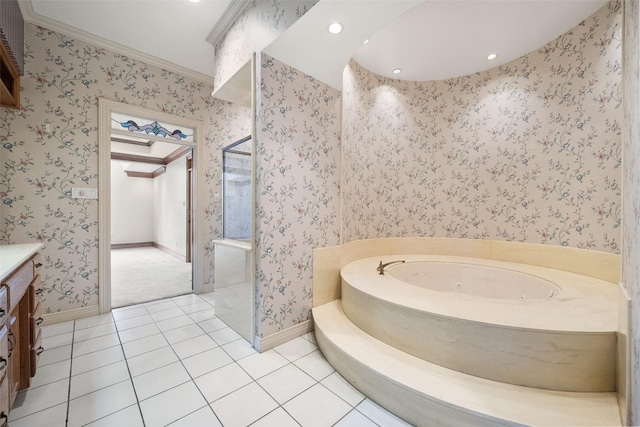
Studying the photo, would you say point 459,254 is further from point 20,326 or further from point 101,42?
point 101,42

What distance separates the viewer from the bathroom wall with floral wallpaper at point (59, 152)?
1.99 metres

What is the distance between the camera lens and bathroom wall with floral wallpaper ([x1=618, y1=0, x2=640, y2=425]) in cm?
82

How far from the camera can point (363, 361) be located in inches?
52.8

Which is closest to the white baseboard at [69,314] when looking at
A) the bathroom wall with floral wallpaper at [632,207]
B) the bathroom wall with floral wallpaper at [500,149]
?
the bathroom wall with floral wallpaper at [500,149]

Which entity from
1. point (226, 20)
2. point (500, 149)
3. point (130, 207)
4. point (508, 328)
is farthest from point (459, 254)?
point (130, 207)

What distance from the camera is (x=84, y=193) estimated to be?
7.34 feet

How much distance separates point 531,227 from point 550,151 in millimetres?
737

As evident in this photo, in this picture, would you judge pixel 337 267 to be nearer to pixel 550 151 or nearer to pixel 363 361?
pixel 363 361

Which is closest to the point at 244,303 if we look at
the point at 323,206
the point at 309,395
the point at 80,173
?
the point at 309,395

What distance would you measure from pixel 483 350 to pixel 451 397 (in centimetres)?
29

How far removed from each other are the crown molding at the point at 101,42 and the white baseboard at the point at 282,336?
2.95 metres

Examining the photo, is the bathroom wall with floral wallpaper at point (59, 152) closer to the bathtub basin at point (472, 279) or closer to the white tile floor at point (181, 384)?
the white tile floor at point (181, 384)

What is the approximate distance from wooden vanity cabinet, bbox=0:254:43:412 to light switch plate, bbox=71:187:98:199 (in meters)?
0.92

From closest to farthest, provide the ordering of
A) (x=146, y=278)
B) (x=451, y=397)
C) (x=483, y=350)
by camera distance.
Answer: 1. (x=451, y=397)
2. (x=483, y=350)
3. (x=146, y=278)
